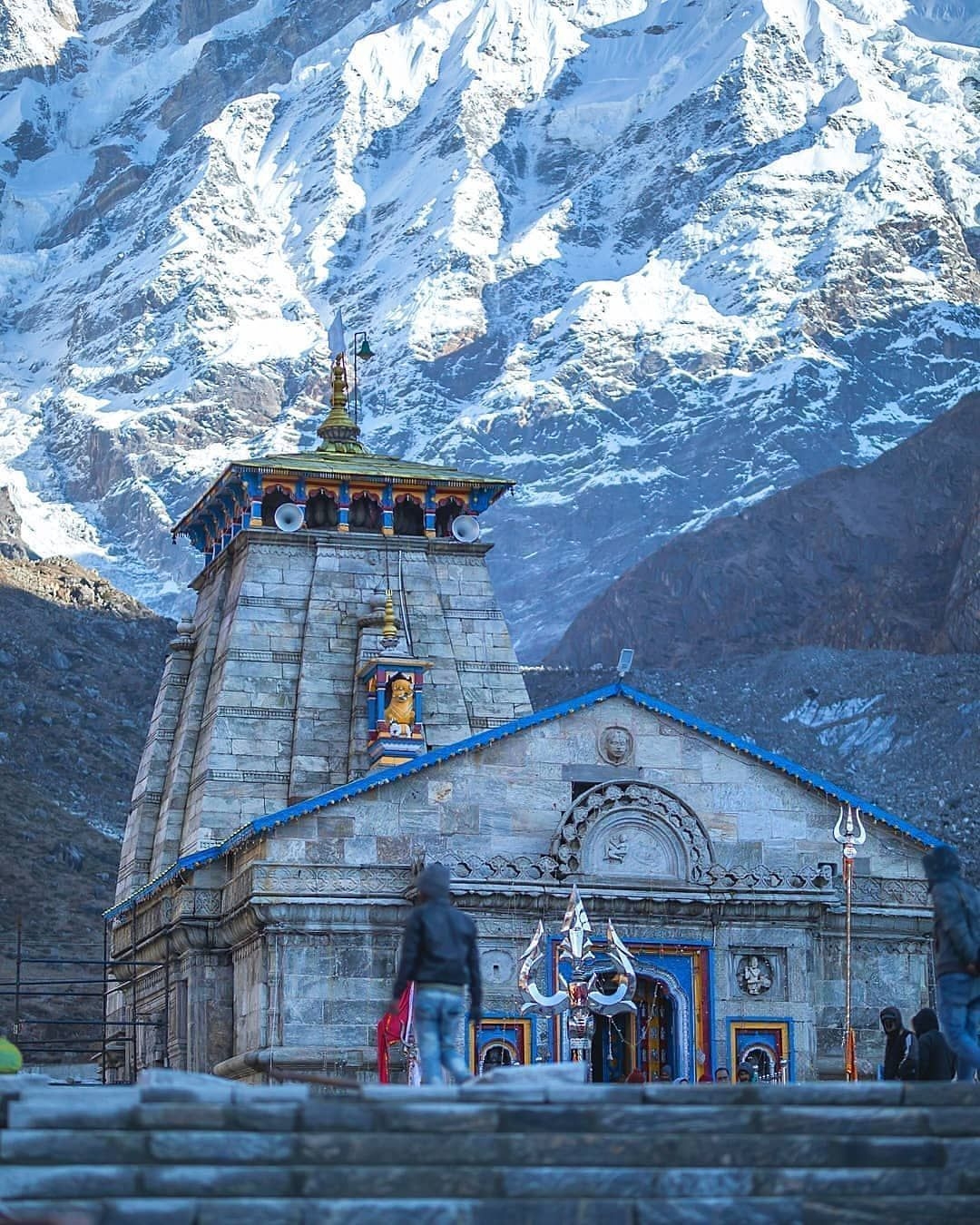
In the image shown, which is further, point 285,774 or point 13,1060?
point 285,774

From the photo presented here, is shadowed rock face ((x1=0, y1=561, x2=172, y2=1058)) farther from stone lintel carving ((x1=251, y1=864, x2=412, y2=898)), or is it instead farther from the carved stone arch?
the carved stone arch

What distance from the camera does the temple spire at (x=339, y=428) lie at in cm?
5553

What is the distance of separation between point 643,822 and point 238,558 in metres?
11.9

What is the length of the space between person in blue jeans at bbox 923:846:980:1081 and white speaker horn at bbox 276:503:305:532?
28500mm

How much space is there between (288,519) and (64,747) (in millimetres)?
90188

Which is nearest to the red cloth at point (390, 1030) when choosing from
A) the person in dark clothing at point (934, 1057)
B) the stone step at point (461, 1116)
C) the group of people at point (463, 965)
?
the person in dark clothing at point (934, 1057)

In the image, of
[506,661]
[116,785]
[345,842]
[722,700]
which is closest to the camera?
[345,842]

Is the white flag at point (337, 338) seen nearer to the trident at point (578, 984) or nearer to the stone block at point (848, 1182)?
the trident at point (578, 984)

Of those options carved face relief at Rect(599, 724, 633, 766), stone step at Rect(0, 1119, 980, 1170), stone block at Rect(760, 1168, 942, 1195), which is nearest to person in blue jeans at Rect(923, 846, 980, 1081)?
stone step at Rect(0, 1119, 980, 1170)

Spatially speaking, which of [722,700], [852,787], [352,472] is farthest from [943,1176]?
[722,700]

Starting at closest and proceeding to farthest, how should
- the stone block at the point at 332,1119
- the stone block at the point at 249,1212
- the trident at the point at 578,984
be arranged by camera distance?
the stone block at the point at 249,1212
the stone block at the point at 332,1119
the trident at the point at 578,984

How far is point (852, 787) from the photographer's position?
499 feet

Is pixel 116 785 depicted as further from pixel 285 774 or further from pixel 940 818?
pixel 285 774

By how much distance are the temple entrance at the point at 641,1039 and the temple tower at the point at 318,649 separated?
6.24 metres
